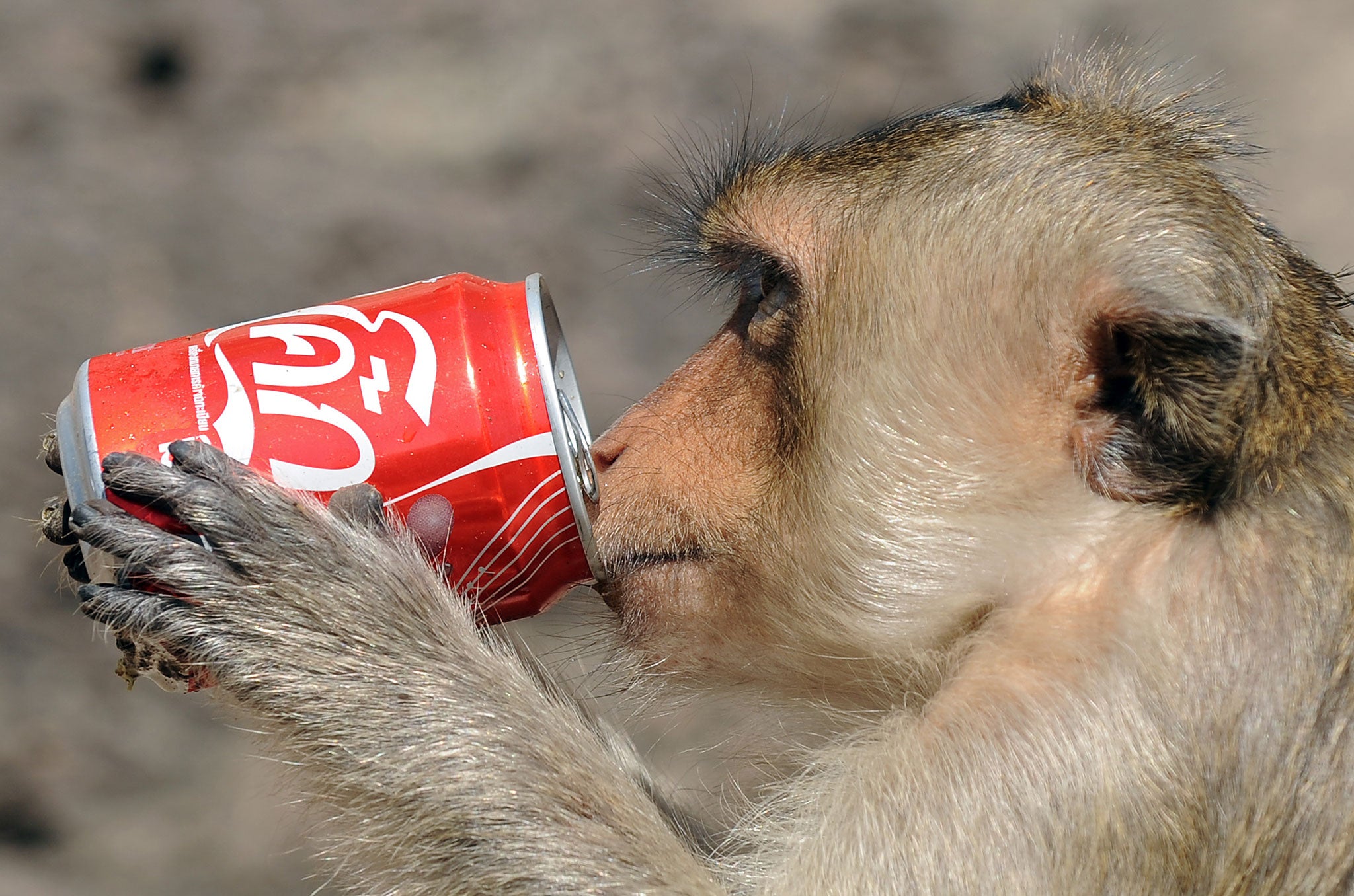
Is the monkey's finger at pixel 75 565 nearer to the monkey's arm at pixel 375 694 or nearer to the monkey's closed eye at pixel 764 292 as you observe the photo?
the monkey's arm at pixel 375 694

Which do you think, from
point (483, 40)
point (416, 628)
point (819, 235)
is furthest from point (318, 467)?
point (483, 40)

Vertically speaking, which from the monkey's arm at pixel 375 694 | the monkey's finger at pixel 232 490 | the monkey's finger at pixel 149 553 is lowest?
the monkey's arm at pixel 375 694

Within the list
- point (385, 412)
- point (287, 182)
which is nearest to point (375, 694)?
point (385, 412)

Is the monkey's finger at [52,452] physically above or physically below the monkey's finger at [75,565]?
above

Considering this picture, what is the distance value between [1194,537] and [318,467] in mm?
948

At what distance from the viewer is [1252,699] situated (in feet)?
4.00

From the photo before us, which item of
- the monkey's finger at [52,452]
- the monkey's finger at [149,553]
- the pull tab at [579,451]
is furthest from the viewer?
the monkey's finger at [52,452]

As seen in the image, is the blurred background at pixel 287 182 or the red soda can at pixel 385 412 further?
the blurred background at pixel 287 182

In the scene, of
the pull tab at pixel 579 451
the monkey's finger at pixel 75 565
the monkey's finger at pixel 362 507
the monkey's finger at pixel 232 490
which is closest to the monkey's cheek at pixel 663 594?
the pull tab at pixel 579 451

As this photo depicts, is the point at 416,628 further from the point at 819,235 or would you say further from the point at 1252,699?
the point at 1252,699

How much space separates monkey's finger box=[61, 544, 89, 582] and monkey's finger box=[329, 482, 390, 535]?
324 mm

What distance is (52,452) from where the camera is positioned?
1.59 m

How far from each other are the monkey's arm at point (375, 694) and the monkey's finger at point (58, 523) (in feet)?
0.44

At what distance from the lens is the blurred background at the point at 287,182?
120 inches
